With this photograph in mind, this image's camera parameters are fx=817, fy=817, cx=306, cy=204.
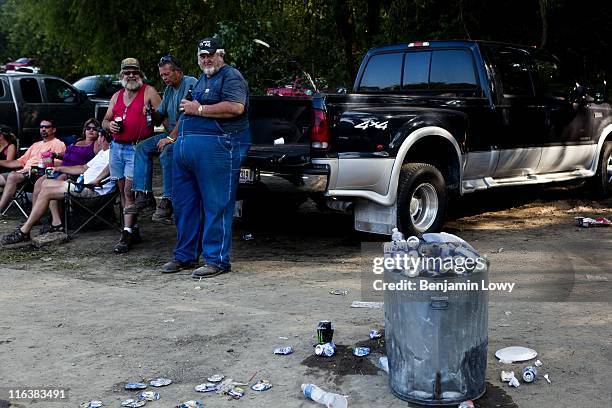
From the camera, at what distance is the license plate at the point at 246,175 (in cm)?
723

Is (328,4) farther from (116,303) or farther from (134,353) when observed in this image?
(134,353)

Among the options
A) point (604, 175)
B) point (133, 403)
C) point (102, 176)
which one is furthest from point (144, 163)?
point (604, 175)

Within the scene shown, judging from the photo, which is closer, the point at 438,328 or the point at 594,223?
the point at 438,328

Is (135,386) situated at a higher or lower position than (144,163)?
lower

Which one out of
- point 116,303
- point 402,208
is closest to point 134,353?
point 116,303

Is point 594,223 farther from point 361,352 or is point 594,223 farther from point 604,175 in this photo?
point 361,352

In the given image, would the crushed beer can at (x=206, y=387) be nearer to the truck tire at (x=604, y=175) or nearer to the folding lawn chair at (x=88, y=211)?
the folding lawn chair at (x=88, y=211)

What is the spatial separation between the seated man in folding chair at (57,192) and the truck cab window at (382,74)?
2982 mm

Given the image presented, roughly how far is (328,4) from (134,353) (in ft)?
34.2

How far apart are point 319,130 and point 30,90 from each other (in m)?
10.1

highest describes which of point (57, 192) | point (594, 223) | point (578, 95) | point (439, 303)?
point (578, 95)

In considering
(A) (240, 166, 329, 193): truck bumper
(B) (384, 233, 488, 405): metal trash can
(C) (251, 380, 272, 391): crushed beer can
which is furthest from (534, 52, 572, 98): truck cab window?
(C) (251, 380, 272, 391): crushed beer can

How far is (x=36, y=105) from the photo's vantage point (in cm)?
1540

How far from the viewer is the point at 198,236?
700 centimetres
